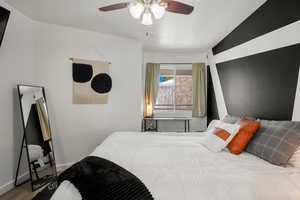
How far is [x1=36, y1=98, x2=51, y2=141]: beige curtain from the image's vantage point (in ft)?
8.55

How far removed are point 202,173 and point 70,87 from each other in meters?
2.63

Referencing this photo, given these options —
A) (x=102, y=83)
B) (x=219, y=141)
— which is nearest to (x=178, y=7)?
(x=219, y=141)

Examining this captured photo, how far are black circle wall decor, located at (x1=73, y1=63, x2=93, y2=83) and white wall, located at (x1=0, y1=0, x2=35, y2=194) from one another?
69cm

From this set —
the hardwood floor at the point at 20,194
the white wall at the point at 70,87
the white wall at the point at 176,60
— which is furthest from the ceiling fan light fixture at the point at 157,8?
the white wall at the point at 176,60

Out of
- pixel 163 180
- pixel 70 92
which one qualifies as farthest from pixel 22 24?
pixel 163 180

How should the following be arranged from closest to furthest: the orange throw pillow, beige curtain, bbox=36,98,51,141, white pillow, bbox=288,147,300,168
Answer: white pillow, bbox=288,147,300,168 < the orange throw pillow < beige curtain, bbox=36,98,51,141

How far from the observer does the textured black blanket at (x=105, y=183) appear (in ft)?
3.09

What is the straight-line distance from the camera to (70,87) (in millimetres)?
3018

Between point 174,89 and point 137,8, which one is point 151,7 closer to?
point 137,8

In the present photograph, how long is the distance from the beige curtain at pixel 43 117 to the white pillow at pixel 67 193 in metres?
1.80

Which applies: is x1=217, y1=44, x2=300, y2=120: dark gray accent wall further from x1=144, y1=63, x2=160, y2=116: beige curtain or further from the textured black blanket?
x1=144, y1=63, x2=160, y2=116: beige curtain

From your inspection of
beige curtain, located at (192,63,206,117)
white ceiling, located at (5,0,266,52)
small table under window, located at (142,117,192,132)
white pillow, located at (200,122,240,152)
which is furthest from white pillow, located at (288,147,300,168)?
beige curtain, located at (192,63,206,117)

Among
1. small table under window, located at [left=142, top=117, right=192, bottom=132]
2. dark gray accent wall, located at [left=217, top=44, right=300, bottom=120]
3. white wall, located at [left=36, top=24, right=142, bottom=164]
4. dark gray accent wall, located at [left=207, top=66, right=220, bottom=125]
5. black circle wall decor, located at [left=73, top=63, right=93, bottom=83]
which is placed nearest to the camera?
dark gray accent wall, located at [left=217, top=44, right=300, bottom=120]

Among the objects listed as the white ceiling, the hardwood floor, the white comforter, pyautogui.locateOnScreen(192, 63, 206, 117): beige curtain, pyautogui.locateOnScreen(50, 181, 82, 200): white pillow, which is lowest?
the hardwood floor
